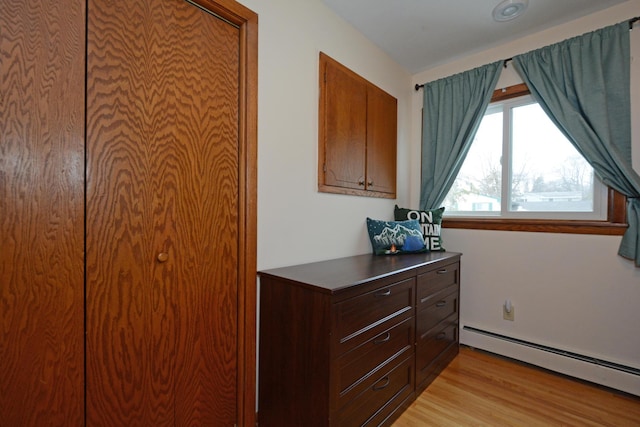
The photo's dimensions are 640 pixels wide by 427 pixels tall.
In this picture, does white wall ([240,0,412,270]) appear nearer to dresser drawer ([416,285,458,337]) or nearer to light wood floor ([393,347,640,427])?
dresser drawer ([416,285,458,337])

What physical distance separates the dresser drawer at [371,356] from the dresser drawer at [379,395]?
4 cm

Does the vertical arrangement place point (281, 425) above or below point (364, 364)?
below

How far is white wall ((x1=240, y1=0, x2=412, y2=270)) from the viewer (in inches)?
62.0

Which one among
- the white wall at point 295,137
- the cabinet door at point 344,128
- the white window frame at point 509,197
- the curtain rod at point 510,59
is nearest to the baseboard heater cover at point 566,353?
the white window frame at point 509,197

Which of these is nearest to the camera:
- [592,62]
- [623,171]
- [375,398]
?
[375,398]

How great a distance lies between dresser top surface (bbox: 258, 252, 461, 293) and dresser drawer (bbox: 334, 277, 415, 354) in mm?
75

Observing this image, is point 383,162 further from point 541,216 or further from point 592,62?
point 592,62

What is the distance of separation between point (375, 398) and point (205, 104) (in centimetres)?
163

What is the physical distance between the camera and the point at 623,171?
5.93ft

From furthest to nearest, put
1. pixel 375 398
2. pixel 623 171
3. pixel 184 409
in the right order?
pixel 623 171 → pixel 375 398 → pixel 184 409

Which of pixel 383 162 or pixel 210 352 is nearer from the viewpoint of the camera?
pixel 210 352

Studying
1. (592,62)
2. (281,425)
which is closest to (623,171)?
(592,62)

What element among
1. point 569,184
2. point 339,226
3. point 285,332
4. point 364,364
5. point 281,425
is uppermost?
point 569,184

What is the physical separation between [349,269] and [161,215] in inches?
37.7
